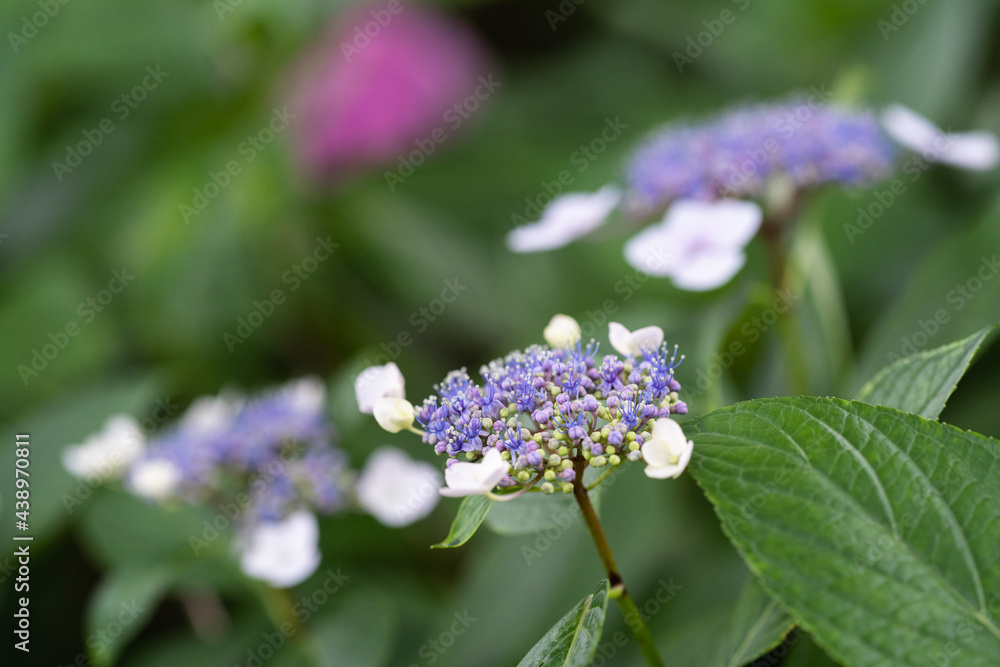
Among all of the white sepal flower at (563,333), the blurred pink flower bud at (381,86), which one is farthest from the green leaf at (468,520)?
the blurred pink flower bud at (381,86)

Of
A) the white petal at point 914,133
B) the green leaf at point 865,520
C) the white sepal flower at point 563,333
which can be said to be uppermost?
the white sepal flower at point 563,333

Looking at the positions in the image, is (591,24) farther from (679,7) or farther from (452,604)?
(452,604)

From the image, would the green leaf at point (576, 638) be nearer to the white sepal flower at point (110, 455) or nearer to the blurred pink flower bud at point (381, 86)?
the white sepal flower at point (110, 455)

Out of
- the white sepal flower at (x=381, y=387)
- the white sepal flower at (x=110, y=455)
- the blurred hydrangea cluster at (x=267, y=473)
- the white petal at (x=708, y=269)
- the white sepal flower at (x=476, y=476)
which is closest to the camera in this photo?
the white sepal flower at (x=476, y=476)

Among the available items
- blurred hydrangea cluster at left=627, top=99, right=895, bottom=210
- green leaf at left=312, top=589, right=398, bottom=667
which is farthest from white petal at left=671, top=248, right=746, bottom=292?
green leaf at left=312, top=589, right=398, bottom=667

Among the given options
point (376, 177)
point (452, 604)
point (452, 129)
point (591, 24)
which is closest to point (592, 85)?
point (591, 24)

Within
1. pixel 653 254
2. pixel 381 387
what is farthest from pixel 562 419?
pixel 653 254
